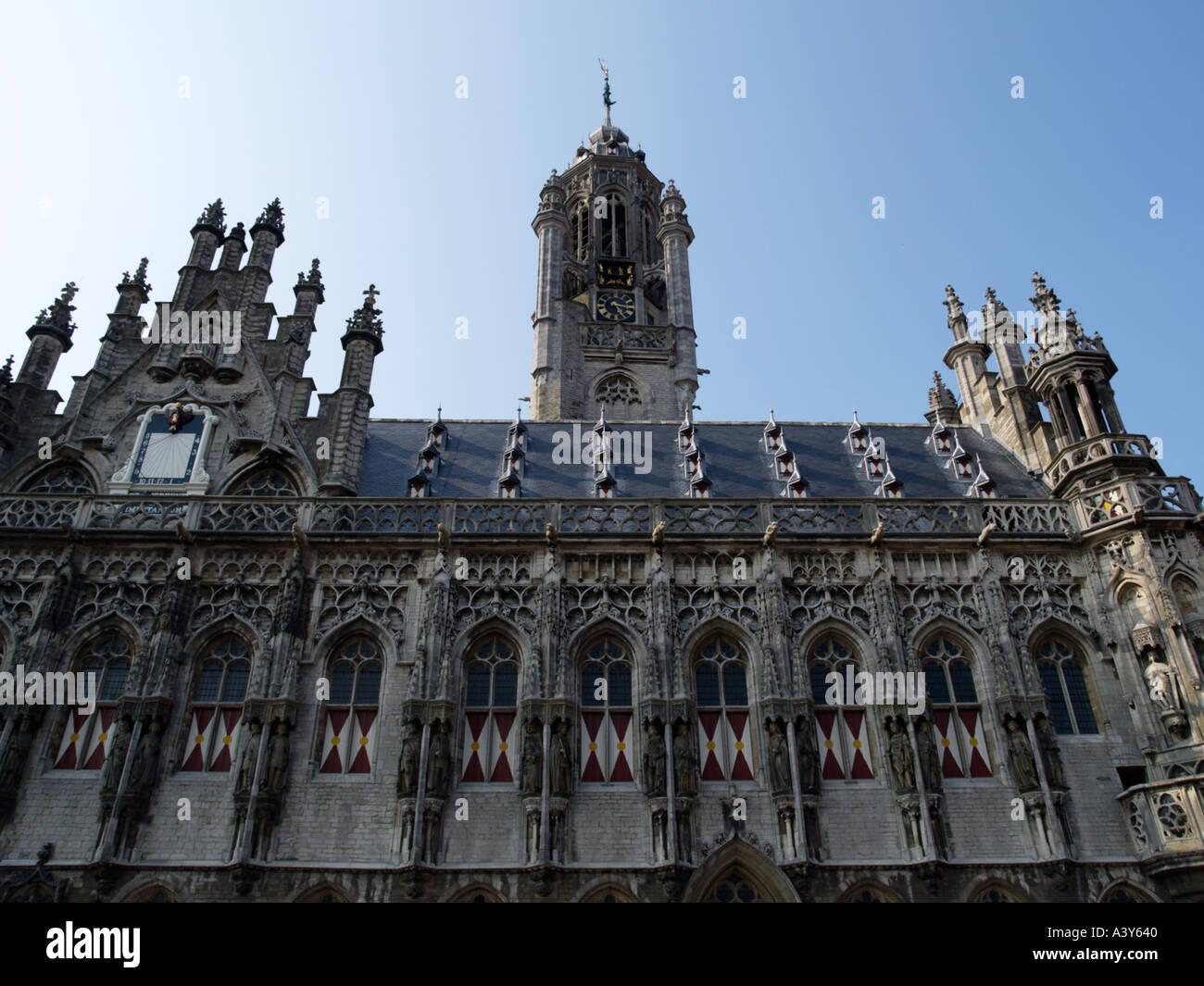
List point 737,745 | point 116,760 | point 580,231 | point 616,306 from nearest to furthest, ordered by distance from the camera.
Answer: point 116,760
point 737,745
point 616,306
point 580,231

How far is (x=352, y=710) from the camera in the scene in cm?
1806

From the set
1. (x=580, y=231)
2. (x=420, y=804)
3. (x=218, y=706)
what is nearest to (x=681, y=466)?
(x=420, y=804)

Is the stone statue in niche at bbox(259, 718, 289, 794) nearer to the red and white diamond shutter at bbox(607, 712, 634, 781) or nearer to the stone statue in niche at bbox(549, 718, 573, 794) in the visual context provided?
the stone statue in niche at bbox(549, 718, 573, 794)

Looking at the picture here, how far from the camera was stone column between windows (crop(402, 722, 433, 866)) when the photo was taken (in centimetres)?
1595

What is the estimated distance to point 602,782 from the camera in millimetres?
17297

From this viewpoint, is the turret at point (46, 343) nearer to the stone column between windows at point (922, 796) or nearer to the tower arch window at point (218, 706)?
the tower arch window at point (218, 706)

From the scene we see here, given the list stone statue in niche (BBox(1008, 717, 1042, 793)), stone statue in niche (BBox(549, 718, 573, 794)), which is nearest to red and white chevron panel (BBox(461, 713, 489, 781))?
stone statue in niche (BBox(549, 718, 573, 794))

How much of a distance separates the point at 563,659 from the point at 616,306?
27172mm

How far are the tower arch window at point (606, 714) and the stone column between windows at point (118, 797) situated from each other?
27.9 feet

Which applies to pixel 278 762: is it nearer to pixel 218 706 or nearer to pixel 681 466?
pixel 218 706

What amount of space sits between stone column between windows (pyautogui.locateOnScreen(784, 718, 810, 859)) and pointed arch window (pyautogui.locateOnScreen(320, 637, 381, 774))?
8.11 metres

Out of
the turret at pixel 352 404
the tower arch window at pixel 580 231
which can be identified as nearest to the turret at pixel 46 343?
the turret at pixel 352 404

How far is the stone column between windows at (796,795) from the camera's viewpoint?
636 inches
